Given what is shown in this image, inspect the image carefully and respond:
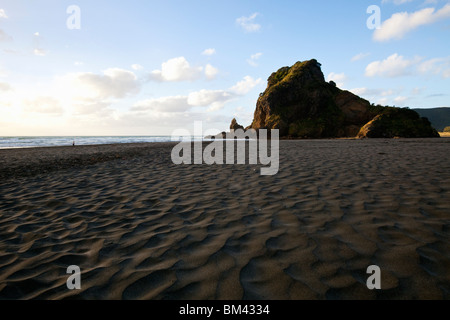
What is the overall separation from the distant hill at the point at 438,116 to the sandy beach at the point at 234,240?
13068 cm

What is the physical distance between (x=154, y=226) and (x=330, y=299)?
3.05 meters

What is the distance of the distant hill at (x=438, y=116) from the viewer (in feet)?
327

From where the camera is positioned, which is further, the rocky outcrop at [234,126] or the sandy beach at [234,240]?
the rocky outcrop at [234,126]

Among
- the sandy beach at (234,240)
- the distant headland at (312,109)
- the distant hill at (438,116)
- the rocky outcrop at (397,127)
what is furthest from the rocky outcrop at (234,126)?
the distant hill at (438,116)

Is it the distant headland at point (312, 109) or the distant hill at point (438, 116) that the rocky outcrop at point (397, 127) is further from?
the distant hill at point (438, 116)

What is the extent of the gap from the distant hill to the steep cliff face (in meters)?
81.5

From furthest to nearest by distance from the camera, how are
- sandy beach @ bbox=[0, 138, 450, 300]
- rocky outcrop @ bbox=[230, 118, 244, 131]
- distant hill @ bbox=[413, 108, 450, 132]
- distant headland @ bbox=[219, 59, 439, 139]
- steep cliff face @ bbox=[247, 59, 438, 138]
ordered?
distant hill @ bbox=[413, 108, 450, 132] → rocky outcrop @ bbox=[230, 118, 244, 131] → steep cliff face @ bbox=[247, 59, 438, 138] → distant headland @ bbox=[219, 59, 439, 139] → sandy beach @ bbox=[0, 138, 450, 300]

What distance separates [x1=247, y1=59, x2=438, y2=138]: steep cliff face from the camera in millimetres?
47094

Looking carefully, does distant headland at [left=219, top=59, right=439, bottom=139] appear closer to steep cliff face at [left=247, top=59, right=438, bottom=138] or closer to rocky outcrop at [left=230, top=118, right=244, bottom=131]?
steep cliff face at [left=247, top=59, right=438, bottom=138]

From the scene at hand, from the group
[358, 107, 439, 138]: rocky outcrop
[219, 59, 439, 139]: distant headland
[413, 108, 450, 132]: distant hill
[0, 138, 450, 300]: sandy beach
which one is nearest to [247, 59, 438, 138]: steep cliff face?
[219, 59, 439, 139]: distant headland

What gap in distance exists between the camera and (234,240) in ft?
11.3
